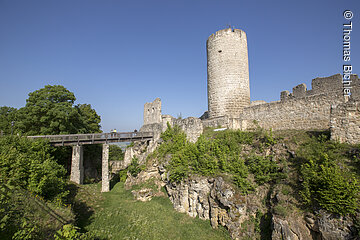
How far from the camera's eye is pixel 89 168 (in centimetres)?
1994

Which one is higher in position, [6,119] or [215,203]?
[6,119]

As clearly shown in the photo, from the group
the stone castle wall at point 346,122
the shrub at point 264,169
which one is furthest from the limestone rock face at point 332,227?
the stone castle wall at point 346,122

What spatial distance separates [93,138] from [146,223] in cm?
916

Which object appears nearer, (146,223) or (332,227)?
(332,227)

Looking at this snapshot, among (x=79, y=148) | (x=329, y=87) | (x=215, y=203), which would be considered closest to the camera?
(x=215, y=203)

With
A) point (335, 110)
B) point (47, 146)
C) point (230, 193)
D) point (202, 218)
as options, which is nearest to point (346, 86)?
point (335, 110)

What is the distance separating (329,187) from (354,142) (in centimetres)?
300

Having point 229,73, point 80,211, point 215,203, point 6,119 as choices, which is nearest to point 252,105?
point 229,73

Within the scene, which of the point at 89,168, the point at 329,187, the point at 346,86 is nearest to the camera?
the point at 329,187

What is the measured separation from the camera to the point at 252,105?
591 inches

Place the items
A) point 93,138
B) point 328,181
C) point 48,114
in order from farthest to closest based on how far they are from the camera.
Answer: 1. point 48,114
2. point 93,138
3. point 328,181

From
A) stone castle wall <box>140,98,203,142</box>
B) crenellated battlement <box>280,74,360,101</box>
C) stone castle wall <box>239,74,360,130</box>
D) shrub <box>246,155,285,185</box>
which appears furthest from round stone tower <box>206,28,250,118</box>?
shrub <box>246,155,285,185</box>

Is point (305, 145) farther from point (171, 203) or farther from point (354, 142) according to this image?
point (171, 203)

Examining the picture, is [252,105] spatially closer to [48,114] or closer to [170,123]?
[170,123]
